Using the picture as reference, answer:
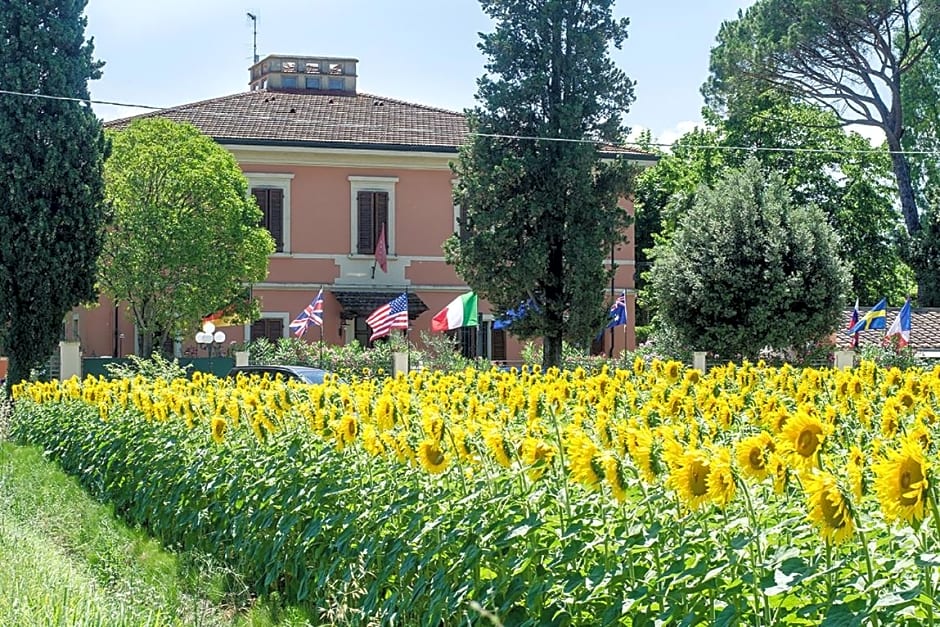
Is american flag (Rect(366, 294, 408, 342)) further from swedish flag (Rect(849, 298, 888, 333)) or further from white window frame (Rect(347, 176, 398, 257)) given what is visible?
swedish flag (Rect(849, 298, 888, 333))

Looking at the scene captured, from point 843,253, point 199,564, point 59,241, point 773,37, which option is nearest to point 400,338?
point 59,241

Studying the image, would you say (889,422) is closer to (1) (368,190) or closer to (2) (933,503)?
(2) (933,503)

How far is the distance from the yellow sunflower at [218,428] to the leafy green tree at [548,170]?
19.1 metres

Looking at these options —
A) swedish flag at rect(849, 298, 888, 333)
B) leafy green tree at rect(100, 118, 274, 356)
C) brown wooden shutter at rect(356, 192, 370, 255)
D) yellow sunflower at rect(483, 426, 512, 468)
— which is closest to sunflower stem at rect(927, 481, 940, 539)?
yellow sunflower at rect(483, 426, 512, 468)

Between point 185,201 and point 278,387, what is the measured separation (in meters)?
21.7

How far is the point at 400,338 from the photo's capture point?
3052 cm

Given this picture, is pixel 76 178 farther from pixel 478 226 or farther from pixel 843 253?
pixel 843 253

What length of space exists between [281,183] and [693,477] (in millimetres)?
34295

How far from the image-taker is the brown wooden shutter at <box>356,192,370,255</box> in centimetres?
3841

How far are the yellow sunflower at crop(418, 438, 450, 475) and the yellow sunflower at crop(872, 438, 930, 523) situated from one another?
116 inches

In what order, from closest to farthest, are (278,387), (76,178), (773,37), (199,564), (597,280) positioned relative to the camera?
(199,564)
(278,387)
(76,178)
(597,280)
(773,37)

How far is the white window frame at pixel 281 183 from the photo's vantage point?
3759 centimetres

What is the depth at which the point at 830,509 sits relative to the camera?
387 cm

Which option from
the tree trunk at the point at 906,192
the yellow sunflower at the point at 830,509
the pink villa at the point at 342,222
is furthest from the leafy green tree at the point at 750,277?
the yellow sunflower at the point at 830,509
